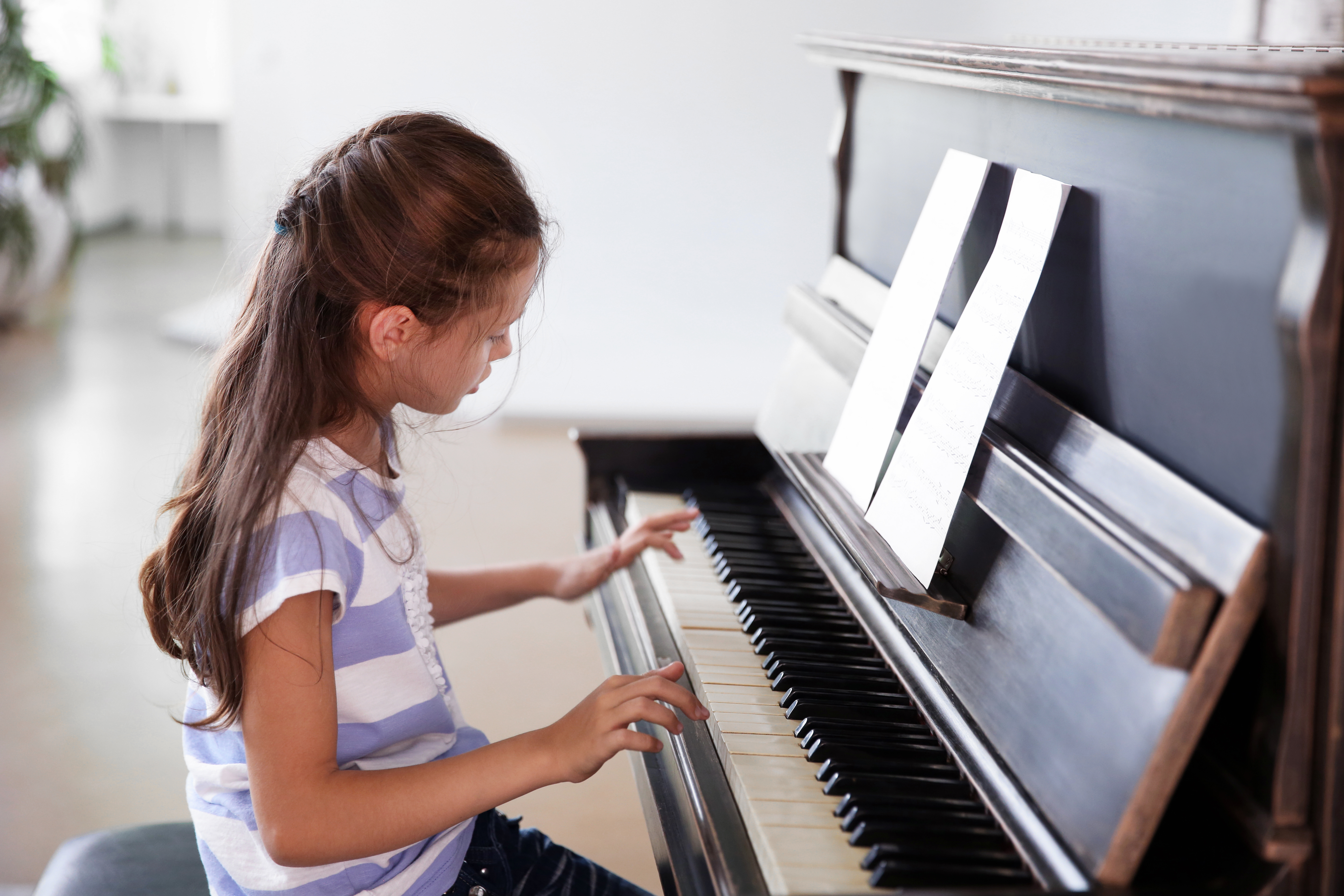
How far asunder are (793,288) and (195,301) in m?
5.09

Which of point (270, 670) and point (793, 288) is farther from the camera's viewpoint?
point (793, 288)

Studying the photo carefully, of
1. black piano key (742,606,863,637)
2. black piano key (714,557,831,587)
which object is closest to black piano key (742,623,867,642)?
black piano key (742,606,863,637)

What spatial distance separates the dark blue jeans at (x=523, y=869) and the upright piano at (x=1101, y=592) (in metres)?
0.12

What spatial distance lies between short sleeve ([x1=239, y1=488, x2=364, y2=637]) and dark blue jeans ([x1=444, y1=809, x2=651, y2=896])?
303mm

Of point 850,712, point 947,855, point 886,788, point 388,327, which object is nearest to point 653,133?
point 388,327

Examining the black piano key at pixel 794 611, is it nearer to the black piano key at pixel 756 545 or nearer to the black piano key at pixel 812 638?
the black piano key at pixel 812 638

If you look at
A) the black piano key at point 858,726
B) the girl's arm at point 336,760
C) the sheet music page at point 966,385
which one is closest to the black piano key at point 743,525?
the black piano key at point 858,726

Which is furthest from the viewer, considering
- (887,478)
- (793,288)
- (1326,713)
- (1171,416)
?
(793,288)

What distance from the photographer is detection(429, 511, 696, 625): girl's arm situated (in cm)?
145

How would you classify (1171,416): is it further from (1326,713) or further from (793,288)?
(793,288)

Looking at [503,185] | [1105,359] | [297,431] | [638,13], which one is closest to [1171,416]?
[1105,359]

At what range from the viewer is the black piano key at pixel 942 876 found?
0.81 m

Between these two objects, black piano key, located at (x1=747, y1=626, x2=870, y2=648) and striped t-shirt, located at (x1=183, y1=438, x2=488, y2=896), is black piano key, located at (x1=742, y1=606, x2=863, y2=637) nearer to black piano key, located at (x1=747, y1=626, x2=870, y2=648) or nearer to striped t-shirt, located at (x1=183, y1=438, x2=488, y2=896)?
black piano key, located at (x1=747, y1=626, x2=870, y2=648)

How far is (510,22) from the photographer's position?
392cm
